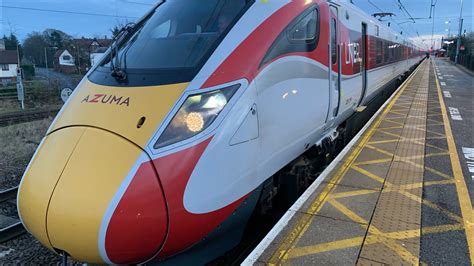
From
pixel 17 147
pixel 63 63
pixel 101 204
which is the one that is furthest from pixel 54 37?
pixel 101 204

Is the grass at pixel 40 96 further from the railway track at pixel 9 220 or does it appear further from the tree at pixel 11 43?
the tree at pixel 11 43

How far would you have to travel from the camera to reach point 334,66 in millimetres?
5184

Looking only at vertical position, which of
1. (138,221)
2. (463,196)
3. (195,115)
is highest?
(195,115)

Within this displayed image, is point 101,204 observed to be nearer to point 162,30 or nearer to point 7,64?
point 162,30

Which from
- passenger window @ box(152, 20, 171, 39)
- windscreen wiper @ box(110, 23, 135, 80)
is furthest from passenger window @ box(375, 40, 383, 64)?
windscreen wiper @ box(110, 23, 135, 80)

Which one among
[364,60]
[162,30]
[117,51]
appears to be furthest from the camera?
[364,60]

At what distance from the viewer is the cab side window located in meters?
3.57

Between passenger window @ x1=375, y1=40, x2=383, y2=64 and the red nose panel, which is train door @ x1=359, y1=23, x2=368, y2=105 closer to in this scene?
passenger window @ x1=375, y1=40, x2=383, y2=64

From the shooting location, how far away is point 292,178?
432cm

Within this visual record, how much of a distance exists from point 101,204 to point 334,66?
3.68 meters

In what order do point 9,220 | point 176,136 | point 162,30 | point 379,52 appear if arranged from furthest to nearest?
point 379,52 → point 9,220 → point 162,30 → point 176,136

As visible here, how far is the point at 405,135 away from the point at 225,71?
5.22m

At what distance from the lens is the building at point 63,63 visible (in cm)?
5230

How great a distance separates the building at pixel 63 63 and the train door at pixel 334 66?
5137 cm
